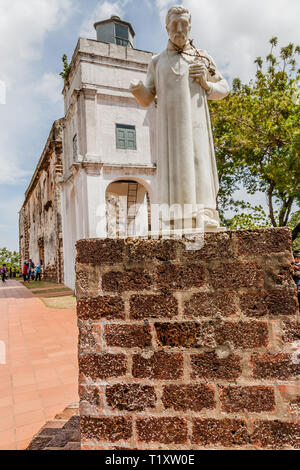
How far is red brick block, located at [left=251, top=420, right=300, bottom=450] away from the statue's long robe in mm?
1391

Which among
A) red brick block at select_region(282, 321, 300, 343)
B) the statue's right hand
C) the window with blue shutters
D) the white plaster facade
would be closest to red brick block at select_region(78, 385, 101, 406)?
red brick block at select_region(282, 321, 300, 343)

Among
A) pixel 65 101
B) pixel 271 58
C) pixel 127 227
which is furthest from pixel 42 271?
pixel 271 58

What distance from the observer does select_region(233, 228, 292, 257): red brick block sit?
1499 mm

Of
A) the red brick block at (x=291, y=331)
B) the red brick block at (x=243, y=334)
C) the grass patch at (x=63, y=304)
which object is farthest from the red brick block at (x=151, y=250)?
the grass patch at (x=63, y=304)

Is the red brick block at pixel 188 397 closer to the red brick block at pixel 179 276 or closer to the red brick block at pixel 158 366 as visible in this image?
A: the red brick block at pixel 158 366

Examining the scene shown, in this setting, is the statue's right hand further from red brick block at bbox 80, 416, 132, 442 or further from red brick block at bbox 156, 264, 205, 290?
red brick block at bbox 80, 416, 132, 442

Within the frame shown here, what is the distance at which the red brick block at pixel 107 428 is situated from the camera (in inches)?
62.5

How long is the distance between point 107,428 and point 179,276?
819 millimetres

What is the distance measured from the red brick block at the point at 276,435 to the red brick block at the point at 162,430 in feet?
1.08

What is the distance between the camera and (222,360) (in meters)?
1.54

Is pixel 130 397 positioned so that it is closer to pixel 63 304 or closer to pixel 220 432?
pixel 220 432

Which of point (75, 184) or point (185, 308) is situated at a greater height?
point (75, 184)
